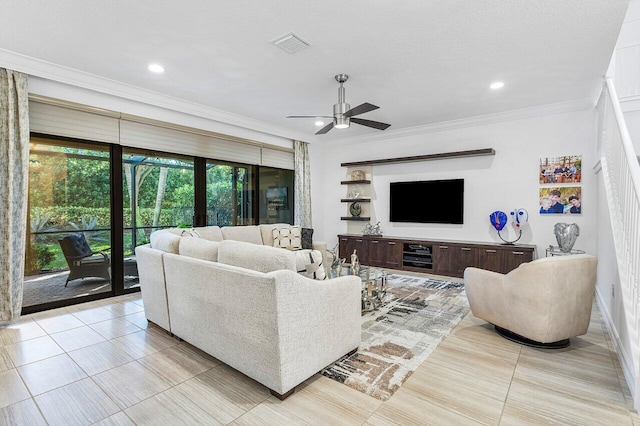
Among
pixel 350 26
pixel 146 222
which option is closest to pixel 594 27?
pixel 350 26

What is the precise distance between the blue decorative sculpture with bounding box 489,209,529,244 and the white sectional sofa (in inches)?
143

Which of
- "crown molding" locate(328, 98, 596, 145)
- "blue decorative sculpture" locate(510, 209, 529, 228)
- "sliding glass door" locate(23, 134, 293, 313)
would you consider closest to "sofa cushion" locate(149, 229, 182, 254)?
"sliding glass door" locate(23, 134, 293, 313)

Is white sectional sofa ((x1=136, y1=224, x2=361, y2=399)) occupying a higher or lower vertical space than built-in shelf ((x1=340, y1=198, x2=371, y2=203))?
lower

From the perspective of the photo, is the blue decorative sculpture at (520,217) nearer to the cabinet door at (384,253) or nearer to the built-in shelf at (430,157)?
the built-in shelf at (430,157)

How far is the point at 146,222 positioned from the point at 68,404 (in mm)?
2960

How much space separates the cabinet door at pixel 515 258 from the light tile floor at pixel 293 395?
1.74 meters

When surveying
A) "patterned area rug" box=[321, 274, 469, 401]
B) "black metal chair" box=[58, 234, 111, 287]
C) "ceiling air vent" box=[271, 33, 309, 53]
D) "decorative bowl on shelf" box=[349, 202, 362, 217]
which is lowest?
"patterned area rug" box=[321, 274, 469, 401]

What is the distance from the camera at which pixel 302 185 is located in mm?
6797

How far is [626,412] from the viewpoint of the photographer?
190 cm

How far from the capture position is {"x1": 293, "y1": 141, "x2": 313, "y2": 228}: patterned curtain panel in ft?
22.0

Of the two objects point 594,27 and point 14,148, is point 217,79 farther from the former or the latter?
point 594,27

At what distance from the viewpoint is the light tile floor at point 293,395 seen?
6.16 feet

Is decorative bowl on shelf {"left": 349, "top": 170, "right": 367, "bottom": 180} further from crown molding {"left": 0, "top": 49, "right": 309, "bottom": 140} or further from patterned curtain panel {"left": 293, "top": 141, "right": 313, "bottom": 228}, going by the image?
crown molding {"left": 0, "top": 49, "right": 309, "bottom": 140}

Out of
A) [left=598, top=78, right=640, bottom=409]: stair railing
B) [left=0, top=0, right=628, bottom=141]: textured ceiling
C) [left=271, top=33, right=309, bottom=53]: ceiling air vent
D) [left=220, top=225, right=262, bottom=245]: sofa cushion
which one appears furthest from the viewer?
[left=220, top=225, right=262, bottom=245]: sofa cushion
